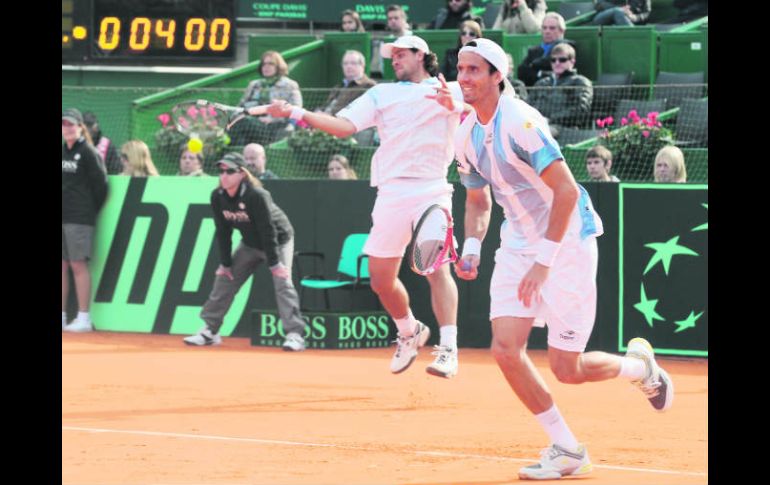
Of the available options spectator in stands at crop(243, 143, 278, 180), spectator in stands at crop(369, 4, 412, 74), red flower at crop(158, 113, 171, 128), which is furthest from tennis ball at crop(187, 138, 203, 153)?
spectator in stands at crop(369, 4, 412, 74)

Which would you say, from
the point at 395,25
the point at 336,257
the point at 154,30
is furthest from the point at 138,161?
the point at 154,30

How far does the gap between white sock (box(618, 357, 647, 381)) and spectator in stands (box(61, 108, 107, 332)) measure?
9110 millimetres

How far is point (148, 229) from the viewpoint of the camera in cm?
1577

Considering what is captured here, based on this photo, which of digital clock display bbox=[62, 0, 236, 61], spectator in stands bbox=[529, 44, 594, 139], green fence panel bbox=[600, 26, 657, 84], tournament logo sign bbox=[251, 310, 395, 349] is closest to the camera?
tournament logo sign bbox=[251, 310, 395, 349]

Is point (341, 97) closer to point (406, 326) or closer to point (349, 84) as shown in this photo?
point (349, 84)

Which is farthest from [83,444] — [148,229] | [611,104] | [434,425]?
[611,104]

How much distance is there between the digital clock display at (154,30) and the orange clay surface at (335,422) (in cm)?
894

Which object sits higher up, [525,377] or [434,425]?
[525,377]

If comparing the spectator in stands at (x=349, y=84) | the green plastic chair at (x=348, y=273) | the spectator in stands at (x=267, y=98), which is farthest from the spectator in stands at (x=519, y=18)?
the green plastic chair at (x=348, y=273)

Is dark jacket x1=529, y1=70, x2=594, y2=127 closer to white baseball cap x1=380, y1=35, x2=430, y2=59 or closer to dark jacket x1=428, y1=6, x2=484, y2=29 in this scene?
dark jacket x1=428, y1=6, x2=484, y2=29

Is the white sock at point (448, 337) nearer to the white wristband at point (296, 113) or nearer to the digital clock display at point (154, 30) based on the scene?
the white wristband at point (296, 113)

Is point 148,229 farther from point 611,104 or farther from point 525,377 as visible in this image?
point 525,377

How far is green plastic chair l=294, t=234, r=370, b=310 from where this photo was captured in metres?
14.4
